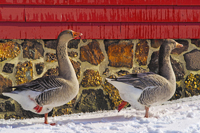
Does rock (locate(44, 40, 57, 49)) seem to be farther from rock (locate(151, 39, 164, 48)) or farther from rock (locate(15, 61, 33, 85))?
rock (locate(151, 39, 164, 48))

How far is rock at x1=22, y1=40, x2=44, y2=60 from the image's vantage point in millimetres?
5867

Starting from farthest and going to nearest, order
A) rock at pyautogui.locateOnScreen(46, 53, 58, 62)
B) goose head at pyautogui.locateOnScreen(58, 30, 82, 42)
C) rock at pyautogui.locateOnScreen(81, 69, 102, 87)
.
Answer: rock at pyautogui.locateOnScreen(81, 69, 102, 87), rock at pyautogui.locateOnScreen(46, 53, 58, 62), goose head at pyautogui.locateOnScreen(58, 30, 82, 42)

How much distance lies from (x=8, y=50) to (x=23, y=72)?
0.53 meters

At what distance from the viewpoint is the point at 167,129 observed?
434cm

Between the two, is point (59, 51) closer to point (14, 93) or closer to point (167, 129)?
point (14, 93)

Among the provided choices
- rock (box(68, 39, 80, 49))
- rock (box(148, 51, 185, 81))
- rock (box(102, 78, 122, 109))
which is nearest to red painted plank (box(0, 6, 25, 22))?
rock (box(68, 39, 80, 49))

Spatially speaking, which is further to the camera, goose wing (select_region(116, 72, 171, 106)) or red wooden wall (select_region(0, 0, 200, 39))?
red wooden wall (select_region(0, 0, 200, 39))

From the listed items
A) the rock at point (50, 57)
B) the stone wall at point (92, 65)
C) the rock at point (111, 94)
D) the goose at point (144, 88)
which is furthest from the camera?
the rock at point (111, 94)

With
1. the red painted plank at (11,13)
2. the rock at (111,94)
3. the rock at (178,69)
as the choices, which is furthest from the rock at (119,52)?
the red painted plank at (11,13)

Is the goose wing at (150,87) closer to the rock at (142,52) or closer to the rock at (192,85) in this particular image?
the rock at (142,52)

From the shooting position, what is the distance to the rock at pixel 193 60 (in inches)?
253

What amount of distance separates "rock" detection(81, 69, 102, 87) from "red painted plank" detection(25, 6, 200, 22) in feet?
3.58

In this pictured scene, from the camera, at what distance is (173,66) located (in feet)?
21.0

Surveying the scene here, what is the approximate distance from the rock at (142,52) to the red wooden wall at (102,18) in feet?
0.54
